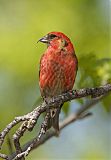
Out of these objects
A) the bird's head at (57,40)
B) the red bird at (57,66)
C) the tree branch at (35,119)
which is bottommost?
the tree branch at (35,119)

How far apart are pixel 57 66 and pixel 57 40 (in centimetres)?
30

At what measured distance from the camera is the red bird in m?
5.76

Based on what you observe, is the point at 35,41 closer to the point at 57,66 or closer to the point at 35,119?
the point at 57,66

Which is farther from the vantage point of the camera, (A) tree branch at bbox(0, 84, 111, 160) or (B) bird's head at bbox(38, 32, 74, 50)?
(B) bird's head at bbox(38, 32, 74, 50)

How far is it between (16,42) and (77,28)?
84cm

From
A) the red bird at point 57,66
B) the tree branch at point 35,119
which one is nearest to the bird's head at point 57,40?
the red bird at point 57,66

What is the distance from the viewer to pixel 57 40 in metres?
5.89

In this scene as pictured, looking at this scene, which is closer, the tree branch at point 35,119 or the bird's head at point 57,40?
the tree branch at point 35,119

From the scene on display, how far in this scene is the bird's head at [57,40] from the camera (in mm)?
5832

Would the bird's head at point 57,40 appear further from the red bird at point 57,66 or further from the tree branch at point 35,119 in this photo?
the tree branch at point 35,119

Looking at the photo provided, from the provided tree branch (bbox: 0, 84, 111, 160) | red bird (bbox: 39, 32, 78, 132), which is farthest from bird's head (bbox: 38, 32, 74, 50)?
tree branch (bbox: 0, 84, 111, 160)

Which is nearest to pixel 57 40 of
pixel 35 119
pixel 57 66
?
pixel 57 66

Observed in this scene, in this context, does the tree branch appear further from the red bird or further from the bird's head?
the bird's head

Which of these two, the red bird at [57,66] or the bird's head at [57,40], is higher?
the bird's head at [57,40]
